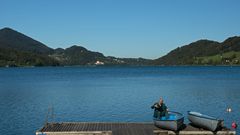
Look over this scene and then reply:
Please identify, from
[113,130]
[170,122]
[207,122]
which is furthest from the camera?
[113,130]

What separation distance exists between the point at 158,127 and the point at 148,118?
490 inches

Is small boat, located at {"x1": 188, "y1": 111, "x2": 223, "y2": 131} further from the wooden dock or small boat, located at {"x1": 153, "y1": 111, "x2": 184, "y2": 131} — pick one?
small boat, located at {"x1": 153, "y1": 111, "x2": 184, "y2": 131}

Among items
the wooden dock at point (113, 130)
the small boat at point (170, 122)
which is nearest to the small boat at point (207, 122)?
the wooden dock at point (113, 130)

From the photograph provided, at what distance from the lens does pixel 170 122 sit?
93.1 ft

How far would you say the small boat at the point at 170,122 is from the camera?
28219 millimetres

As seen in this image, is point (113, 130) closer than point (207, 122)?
No

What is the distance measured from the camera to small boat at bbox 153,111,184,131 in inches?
1111

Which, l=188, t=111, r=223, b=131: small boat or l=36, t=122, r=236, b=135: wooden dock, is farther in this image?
l=36, t=122, r=236, b=135: wooden dock

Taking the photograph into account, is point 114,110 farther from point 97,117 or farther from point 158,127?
point 158,127

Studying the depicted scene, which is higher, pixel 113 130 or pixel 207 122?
pixel 207 122

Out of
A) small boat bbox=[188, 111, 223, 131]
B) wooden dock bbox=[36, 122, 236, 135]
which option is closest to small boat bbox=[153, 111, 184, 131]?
wooden dock bbox=[36, 122, 236, 135]

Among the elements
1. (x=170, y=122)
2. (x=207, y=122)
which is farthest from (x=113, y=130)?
(x=207, y=122)

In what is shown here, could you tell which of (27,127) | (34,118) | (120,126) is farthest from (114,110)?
(120,126)

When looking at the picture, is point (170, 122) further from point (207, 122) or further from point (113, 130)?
point (113, 130)
